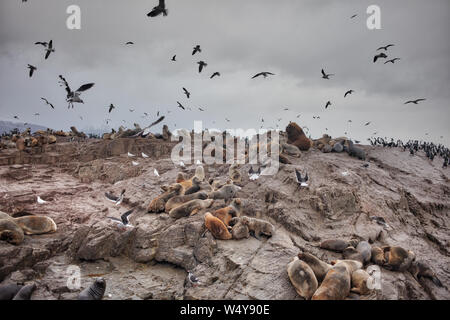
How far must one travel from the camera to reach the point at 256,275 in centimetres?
554

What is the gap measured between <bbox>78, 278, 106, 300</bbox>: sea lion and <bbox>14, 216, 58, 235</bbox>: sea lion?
9.52ft

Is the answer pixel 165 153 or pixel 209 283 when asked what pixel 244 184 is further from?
pixel 165 153

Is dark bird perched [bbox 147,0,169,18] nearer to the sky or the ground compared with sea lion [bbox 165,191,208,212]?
nearer to the sky

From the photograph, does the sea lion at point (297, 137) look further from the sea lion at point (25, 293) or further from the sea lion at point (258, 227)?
the sea lion at point (25, 293)

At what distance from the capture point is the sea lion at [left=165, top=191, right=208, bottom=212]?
863cm

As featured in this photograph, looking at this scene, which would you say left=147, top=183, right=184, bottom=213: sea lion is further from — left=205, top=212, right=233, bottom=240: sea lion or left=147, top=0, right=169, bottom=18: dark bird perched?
left=147, top=0, right=169, bottom=18: dark bird perched

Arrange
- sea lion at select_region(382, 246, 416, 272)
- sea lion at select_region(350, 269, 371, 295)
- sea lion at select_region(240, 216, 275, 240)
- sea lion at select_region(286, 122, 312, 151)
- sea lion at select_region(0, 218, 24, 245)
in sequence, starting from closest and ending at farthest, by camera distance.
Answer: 1. sea lion at select_region(350, 269, 371, 295)
2. sea lion at select_region(382, 246, 416, 272)
3. sea lion at select_region(0, 218, 24, 245)
4. sea lion at select_region(240, 216, 275, 240)
5. sea lion at select_region(286, 122, 312, 151)

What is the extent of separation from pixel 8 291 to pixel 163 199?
15.6ft

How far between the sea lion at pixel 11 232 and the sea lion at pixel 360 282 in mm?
8040

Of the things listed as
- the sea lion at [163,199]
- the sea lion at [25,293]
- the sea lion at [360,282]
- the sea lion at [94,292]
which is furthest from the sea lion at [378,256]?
the sea lion at [25,293]

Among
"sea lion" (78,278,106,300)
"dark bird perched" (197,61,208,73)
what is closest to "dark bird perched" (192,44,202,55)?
"dark bird perched" (197,61,208,73)

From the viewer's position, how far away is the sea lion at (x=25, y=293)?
4941mm

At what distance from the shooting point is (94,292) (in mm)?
5219

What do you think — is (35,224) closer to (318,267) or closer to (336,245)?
(318,267)
